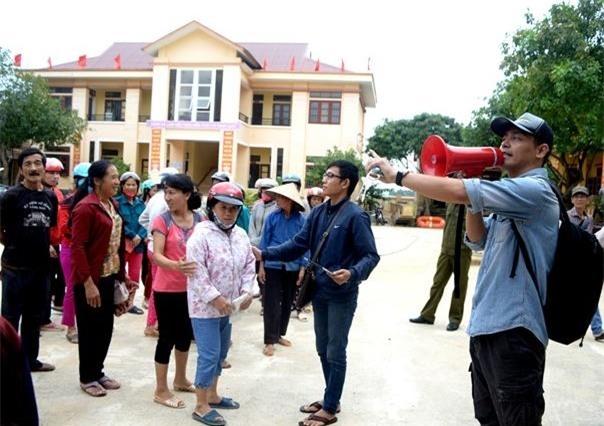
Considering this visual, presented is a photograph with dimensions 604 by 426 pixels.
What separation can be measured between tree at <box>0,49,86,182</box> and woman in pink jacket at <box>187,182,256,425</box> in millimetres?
23316

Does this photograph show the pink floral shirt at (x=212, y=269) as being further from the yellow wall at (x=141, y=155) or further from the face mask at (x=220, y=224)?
the yellow wall at (x=141, y=155)

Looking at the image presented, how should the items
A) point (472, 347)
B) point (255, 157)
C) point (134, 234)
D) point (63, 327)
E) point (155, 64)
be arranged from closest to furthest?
→ point (472, 347)
point (63, 327)
point (134, 234)
point (155, 64)
point (255, 157)

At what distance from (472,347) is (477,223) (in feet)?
1.87

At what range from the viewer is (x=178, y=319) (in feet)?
12.9

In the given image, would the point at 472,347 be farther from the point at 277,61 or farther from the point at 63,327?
the point at 277,61

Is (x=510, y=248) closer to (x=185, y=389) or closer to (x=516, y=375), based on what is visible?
(x=516, y=375)

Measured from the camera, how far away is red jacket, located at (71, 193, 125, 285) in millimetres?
3850

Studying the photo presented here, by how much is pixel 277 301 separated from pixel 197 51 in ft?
79.6

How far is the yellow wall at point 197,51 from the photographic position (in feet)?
88.9

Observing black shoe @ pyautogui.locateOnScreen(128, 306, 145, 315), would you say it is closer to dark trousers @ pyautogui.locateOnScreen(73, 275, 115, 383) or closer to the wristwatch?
dark trousers @ pyautogui.locateOnScreen(73, 275, 115, 383)

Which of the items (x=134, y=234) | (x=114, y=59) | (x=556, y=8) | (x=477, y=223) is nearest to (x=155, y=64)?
(x=114, y=59)

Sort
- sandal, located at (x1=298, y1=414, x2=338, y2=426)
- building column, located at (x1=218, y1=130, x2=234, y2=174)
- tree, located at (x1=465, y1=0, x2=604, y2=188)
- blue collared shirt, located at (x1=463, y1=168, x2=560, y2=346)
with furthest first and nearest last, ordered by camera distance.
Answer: building column, located at (x1=218, y1=130, x2=234, y2=174) < tree, located at (x1=465, y1=0, x2=604, y2=188) < sandal, located at (x1=298, y1=414, x2=338, y2=426) < blue collared shirt, located at (x1=463, y1=168, x2=560, y2=346)

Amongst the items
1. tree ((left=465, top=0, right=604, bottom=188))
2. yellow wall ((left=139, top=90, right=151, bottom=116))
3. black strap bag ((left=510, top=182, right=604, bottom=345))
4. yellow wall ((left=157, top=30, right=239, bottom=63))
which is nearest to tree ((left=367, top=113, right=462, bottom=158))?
yellow wall ((left=157, top=30, right=239, bottom=63))

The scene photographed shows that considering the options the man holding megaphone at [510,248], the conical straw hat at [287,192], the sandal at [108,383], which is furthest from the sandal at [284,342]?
the man holding megaphone at [510,248]
